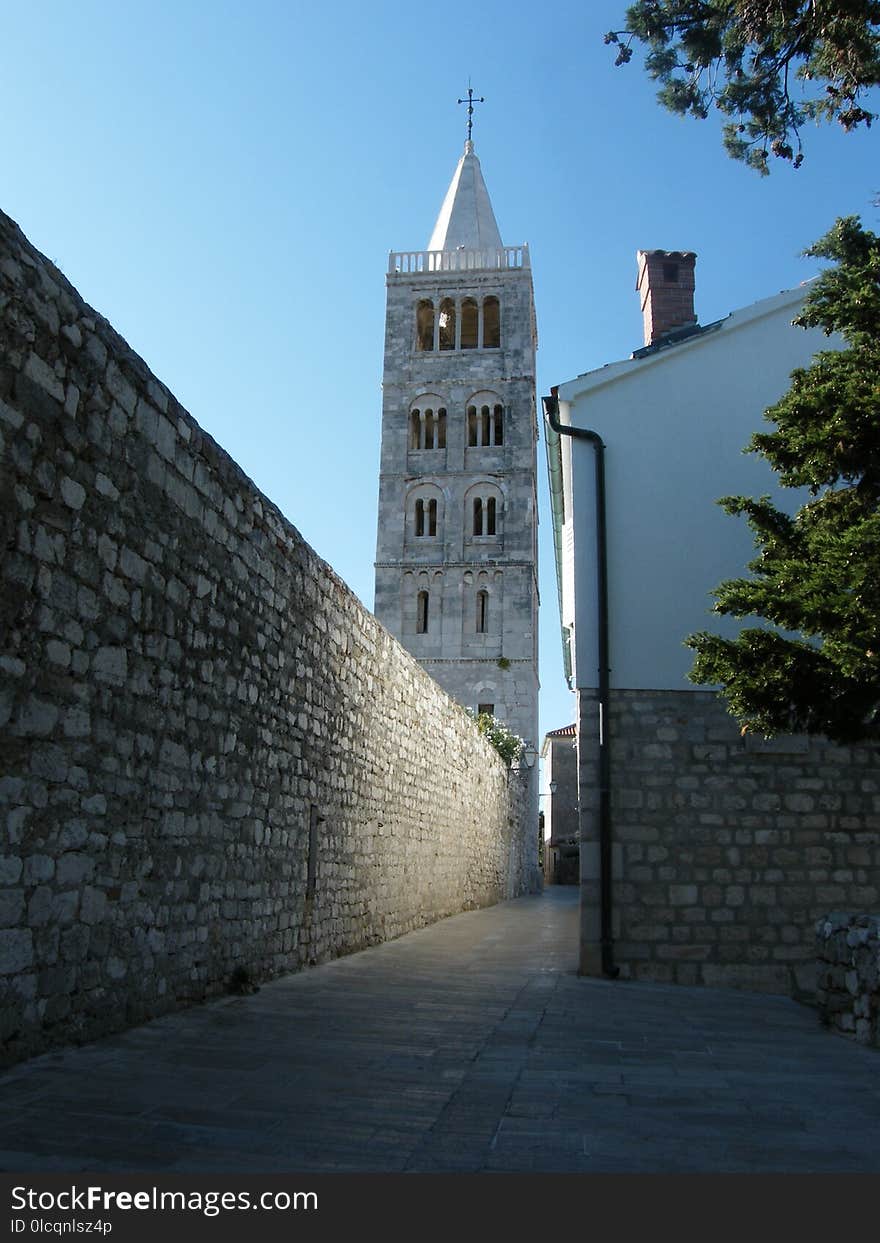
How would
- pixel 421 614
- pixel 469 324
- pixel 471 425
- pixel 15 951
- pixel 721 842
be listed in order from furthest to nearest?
pixel 469 324, pixel 471 425, pixel 421 614, pixel 721 842, pixel 15 951

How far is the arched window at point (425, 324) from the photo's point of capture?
149ft

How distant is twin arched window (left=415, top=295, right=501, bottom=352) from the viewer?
44969 mm

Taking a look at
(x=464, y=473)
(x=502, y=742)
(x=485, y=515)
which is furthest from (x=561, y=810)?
(x=502, y=742)

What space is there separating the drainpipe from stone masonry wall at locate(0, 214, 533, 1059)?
2.38 metres

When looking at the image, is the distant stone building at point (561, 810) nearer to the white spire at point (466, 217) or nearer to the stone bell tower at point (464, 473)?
the stone bell tower at point (464, 473)

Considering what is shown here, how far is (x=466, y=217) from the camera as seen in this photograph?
47219 millimetres

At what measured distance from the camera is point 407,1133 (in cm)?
313

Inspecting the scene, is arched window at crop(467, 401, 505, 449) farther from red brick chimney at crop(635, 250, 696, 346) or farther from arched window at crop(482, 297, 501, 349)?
red brick chimney at crop(635, 250, 696, 346)

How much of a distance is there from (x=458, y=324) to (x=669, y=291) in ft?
111

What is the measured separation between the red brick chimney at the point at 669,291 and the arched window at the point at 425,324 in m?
34.0

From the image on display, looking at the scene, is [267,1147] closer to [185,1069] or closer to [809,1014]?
[185,1069]

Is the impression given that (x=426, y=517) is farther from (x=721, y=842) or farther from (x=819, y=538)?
(x=819, y=538)

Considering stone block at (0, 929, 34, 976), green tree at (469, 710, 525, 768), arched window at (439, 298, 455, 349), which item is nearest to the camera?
stone block at (0, 929, 34, 976)

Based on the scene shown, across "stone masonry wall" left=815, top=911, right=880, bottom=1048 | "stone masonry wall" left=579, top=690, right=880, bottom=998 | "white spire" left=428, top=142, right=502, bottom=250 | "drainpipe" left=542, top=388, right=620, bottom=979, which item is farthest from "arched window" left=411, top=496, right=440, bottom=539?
"stone masonry wall" left=815, top=911, right=880, bottom=1048
